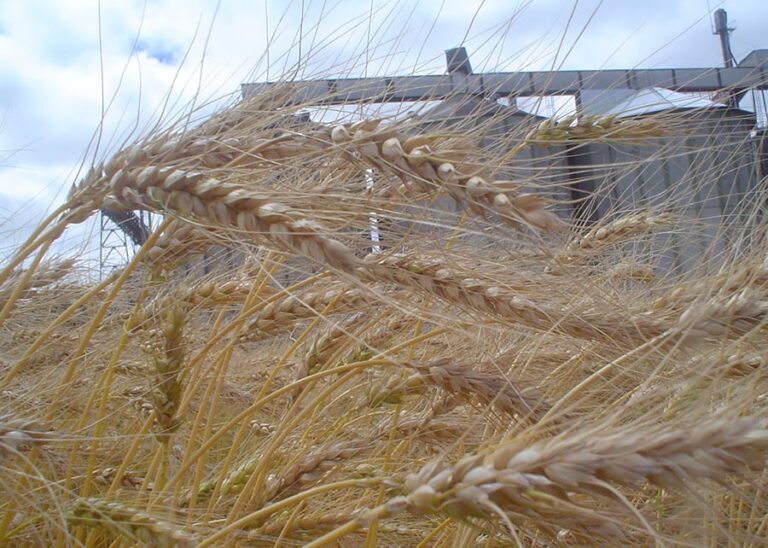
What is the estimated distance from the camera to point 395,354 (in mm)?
1486

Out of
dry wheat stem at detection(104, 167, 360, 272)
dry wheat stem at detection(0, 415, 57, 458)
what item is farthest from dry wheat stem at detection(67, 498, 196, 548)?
dry wheat stem at detection(104, 167, 360, 272)

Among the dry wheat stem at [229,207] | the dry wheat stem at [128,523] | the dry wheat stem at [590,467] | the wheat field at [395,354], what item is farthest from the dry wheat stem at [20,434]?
the dry wheat stem at [590,467]

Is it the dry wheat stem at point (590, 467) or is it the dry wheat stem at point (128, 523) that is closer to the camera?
the dry wheat stem at point (590, 467)

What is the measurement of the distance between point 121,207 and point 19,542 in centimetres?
72

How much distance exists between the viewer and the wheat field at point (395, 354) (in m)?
0.73

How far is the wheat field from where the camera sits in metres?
0.73

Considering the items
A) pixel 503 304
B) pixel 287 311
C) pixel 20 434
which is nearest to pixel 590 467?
pixel 503 304

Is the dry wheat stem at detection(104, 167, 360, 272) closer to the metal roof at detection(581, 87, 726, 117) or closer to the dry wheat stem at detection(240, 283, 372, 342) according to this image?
the dry wheat stem at detection(240, 283, 372, 342)

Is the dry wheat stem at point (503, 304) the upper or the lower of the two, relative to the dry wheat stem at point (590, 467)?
upper

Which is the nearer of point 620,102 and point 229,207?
point 229,207

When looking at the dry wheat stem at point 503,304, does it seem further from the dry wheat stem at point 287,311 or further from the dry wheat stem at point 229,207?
the dry wheat stem at point 287,311

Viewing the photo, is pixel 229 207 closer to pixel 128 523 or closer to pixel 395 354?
pixel 128 523

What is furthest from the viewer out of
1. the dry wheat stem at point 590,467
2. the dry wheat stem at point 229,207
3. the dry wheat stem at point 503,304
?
the dry wheat stem at point 503,304

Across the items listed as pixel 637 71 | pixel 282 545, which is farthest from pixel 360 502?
pixel 637 71
